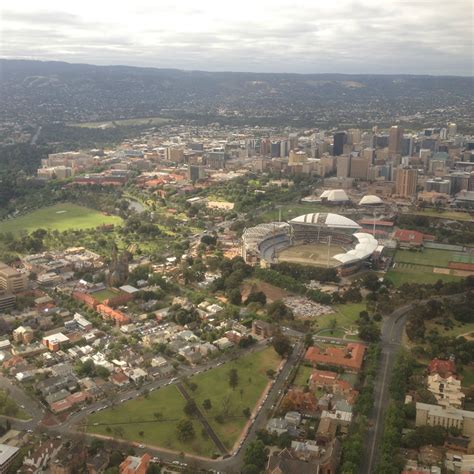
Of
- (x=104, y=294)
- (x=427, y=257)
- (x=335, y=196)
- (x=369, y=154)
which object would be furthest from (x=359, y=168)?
(x=104, y=294)

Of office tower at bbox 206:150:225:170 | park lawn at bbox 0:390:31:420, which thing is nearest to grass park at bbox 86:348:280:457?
park lawn at bbox 0:390:31:420

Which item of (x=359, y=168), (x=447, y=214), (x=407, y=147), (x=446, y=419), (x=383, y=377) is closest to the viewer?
(x=446, y=419)

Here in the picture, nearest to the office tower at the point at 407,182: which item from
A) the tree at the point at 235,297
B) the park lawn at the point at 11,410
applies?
the tree at the point at 235,297

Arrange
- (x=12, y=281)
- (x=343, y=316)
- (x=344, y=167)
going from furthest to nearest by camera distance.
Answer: (x=344, y=167), (x=12, y=281), (x=343, y=316)

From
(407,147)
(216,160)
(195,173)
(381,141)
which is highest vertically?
(381,141)

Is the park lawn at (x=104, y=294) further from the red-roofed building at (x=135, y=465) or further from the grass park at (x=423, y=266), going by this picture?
the grass park at (x=423, y=266)

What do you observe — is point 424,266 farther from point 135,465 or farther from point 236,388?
point 135,465

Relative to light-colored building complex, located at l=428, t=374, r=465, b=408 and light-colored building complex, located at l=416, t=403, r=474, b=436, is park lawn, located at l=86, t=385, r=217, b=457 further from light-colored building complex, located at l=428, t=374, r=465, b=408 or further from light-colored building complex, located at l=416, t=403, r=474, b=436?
light-colored building complex, located at l=428, t=374, r=465, b=408

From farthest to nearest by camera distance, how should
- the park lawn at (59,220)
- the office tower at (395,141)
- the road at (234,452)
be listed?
the office tower at (395,141)
the park lawn at (59,220)
the road at (234,452)
